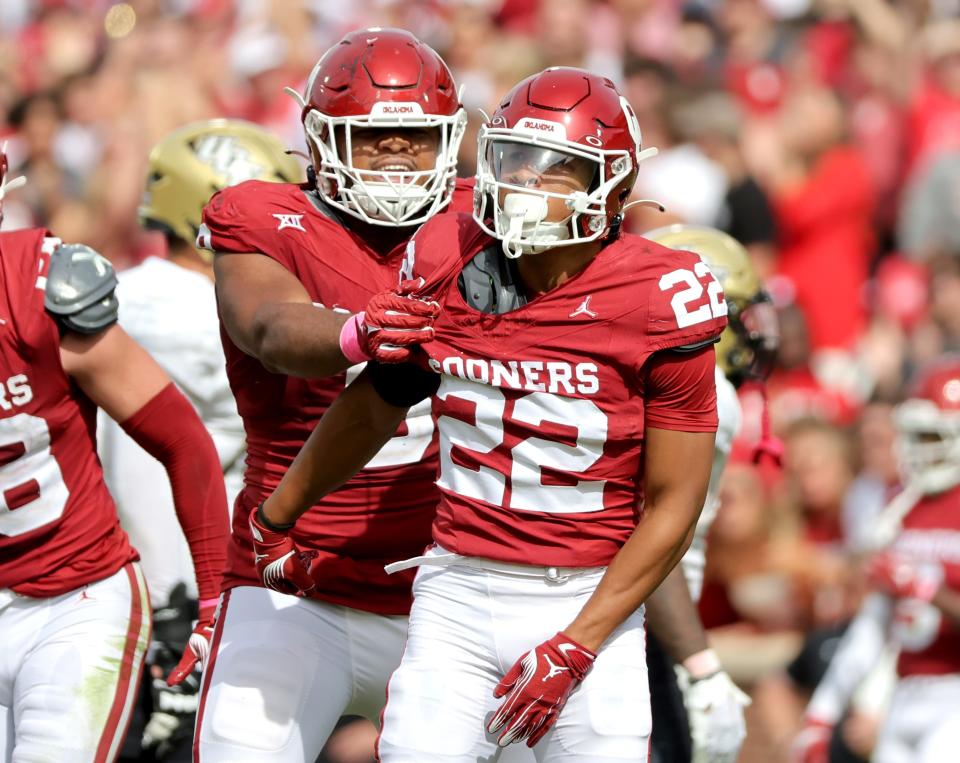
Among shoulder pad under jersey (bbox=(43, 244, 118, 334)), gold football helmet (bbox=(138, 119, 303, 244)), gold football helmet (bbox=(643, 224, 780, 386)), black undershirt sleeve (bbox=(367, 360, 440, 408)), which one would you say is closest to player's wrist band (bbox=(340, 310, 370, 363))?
black undershirt sleeve (bbox=(367, 360, 440, 408))

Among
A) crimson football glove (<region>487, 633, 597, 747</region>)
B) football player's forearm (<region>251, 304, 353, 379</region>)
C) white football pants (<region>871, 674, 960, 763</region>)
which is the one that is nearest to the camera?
crimson football glove (<region>487, 633, 597, 747</region>)

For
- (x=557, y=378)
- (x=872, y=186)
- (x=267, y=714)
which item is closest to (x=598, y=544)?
(x=557, y=378)

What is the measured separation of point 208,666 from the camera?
12.2ft

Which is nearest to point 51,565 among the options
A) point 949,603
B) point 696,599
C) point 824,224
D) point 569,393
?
point 569,393

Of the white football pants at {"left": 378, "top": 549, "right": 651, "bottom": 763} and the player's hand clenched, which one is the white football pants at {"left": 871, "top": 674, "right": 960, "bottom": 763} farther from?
the white football pants at {"left": 378, "top": 549, "right": 651, "bottom": 763}

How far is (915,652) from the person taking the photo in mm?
5902

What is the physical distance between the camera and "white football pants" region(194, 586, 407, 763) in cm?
357

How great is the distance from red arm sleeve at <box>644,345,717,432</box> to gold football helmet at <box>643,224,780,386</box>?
158 centimetres

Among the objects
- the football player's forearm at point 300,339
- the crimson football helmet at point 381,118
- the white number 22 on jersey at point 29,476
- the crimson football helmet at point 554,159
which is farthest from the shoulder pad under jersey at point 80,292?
the crimson football helmet at point 554,159

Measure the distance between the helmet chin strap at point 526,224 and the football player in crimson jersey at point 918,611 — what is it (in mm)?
2918

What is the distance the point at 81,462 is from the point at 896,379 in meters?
5.48

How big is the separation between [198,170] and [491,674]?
2369mm

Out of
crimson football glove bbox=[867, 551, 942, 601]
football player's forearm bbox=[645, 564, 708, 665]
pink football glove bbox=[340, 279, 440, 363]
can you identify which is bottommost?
crimson football glove bbox=[867, 551, 942, 601]

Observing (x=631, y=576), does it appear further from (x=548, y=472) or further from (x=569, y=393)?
(x=569, y=393)
